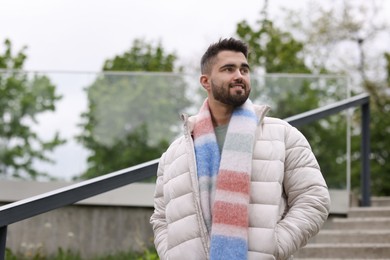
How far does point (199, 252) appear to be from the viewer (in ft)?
10.1

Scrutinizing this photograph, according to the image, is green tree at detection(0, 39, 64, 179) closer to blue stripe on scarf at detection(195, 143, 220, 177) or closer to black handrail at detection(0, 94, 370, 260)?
black handrail at detection(0, 94, 370, 260)

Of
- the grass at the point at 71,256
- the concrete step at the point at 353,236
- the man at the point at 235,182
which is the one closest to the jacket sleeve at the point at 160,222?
the man at the point at 235,182

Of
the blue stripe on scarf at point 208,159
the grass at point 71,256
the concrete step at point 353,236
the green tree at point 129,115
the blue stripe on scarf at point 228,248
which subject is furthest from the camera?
the green tree at point 129,115

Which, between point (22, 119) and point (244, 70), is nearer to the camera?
point (244, 70)

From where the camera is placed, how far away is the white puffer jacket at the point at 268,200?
3045 millimetres

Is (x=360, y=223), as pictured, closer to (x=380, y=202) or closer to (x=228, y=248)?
(x=380, y=202)

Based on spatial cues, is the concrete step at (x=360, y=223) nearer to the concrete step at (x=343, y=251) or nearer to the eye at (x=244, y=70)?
the concrete step at (x=343, y=251)

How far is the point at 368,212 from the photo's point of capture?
7.23 meters

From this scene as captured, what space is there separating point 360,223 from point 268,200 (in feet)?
13.3

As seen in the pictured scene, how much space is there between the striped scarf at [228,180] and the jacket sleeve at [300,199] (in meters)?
0.15

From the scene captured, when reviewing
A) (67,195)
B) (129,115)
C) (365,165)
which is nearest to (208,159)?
(67,195)

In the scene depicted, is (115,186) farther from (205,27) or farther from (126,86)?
(205,27)

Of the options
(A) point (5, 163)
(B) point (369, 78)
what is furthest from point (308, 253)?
(B) point (369, 78)

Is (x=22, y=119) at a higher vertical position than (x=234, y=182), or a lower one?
higher
